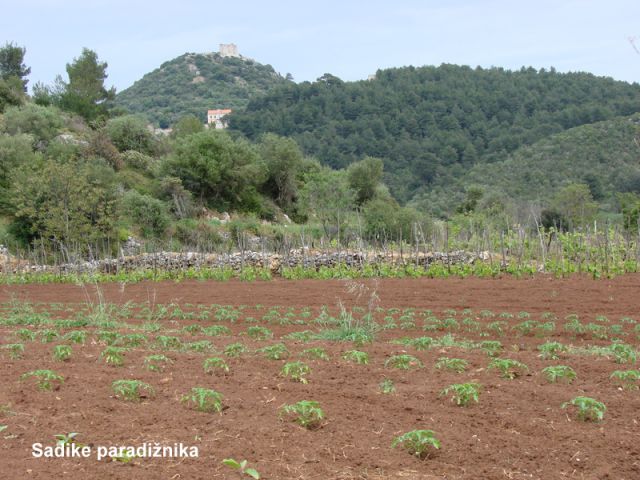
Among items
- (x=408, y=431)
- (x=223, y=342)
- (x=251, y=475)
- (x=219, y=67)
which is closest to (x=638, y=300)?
(x=223, y=342)

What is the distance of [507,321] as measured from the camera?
1111cm

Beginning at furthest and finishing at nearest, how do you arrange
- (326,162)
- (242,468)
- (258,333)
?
(326,162)
(258,333)
(242,468)

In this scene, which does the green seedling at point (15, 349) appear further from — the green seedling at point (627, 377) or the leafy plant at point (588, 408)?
the green seedling at point (627, 377)

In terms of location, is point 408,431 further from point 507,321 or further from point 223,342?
point 507,321

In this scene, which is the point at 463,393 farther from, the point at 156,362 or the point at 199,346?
the point at 199,346

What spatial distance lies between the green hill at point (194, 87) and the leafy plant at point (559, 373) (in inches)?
4168

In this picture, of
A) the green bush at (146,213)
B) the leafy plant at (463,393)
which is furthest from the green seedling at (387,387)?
the green bush at (146,213)

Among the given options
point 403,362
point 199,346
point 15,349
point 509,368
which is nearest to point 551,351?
point 509,368

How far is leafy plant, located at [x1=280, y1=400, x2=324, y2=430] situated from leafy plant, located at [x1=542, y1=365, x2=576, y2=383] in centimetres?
220

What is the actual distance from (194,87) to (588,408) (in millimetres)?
126241

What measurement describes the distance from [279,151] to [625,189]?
1054 inches

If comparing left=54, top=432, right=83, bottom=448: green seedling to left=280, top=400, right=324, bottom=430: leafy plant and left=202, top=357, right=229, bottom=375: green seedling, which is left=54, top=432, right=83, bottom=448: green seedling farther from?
left=202, top=357, right=229, bottom=375: green seedling

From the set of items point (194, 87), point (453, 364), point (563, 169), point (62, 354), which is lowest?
point (453, 364)

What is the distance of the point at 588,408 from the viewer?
4723 mm
